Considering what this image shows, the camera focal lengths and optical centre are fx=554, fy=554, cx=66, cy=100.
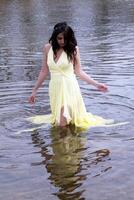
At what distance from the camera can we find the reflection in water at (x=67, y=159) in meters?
6.50

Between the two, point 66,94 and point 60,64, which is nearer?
point 60,64

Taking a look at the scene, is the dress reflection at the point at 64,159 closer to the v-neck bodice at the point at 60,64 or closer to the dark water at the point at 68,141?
the dark water at the point at 68,141

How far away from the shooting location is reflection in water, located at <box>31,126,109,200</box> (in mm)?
6504

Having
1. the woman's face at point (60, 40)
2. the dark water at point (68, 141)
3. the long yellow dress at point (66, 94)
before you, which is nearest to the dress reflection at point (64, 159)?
the dark water at point (68, 141)

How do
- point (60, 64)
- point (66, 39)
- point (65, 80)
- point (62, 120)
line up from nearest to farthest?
point (66, 39) < point (60, 64) < point (65, 80) < point (62, 120)

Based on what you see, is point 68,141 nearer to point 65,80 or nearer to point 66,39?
point 65,80

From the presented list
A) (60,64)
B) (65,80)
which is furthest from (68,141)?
(60,64)

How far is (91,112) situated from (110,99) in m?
1.02

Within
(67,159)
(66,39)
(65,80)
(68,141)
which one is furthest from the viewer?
(65,80)

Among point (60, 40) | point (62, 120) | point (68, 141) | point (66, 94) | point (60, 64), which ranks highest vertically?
point (60, 40)

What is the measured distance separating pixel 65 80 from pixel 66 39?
2.28 ft

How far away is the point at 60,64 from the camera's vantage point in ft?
28.5

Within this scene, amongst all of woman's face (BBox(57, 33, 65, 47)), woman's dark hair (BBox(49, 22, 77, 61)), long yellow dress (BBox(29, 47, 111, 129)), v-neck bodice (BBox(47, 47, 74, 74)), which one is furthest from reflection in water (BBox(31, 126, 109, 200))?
woman's face (BBox(57, 33, 65, 47))

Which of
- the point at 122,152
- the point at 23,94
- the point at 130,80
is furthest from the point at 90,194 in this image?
the point at 130,80
